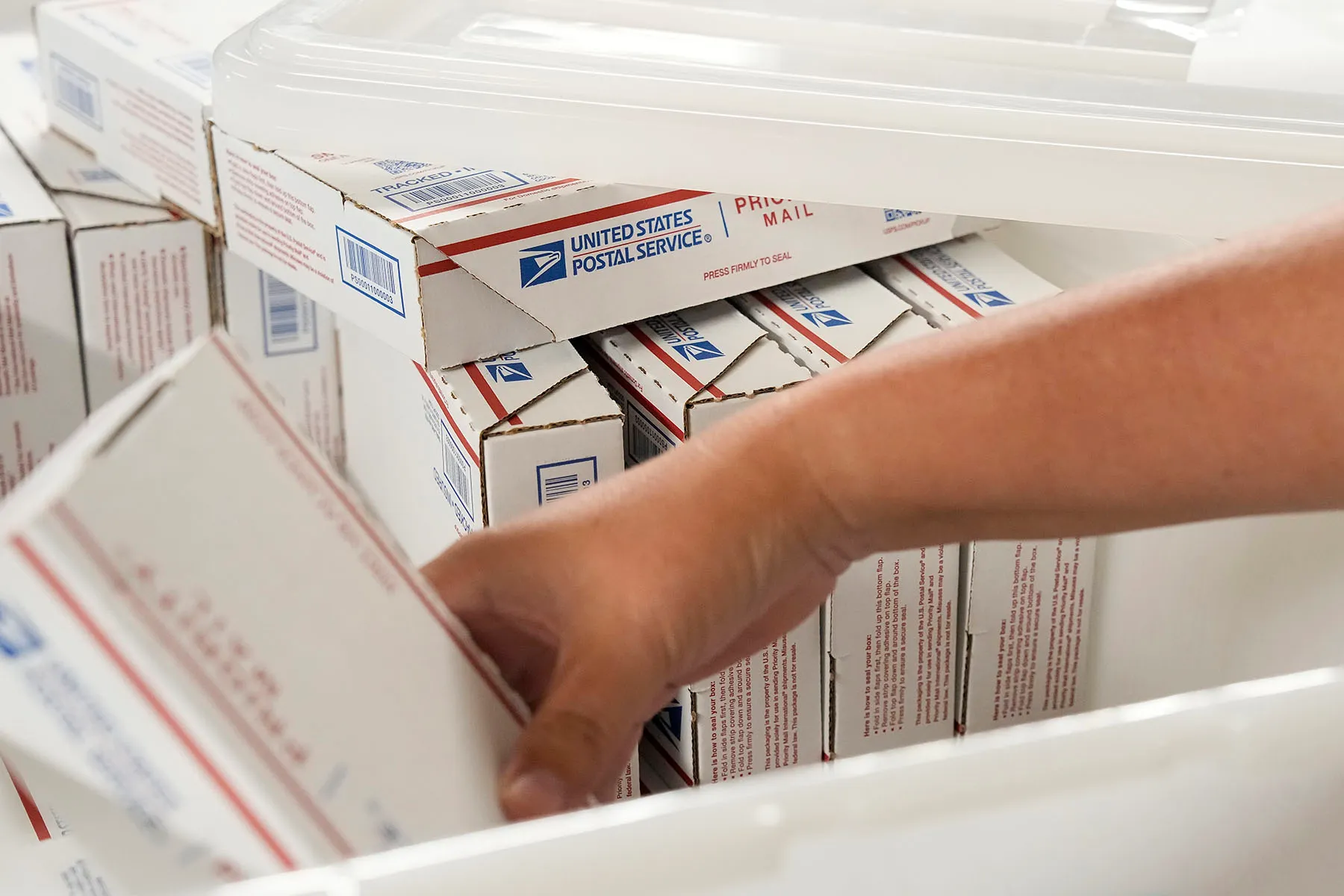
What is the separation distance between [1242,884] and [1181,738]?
5 cm

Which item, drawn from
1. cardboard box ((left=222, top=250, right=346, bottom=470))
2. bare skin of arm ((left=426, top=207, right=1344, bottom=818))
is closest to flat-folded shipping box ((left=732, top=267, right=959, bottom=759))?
bare skin of arm ((left=426, top=207, right=1344, bottom=818))

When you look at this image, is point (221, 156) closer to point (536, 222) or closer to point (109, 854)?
point (536, 222)

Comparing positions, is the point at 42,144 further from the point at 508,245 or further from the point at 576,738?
the point at 576,738

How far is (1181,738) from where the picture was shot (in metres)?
0.27

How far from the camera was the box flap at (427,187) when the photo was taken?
65 cm

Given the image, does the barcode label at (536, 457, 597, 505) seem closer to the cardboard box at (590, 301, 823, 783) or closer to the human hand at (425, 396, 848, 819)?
the cardboard box at (590, 301, 823, 783)

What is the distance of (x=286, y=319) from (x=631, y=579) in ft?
1.96

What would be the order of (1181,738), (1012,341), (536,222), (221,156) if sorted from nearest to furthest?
(1181,738) → (1012,341) → (536,222) → (221,156)

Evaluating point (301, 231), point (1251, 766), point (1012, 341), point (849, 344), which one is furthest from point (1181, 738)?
point (301, 231)

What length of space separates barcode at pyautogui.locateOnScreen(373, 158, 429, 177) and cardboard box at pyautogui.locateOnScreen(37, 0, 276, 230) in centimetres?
15

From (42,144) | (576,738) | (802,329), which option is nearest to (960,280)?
(802,329)

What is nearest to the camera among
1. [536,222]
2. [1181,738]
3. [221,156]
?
[1181,738]

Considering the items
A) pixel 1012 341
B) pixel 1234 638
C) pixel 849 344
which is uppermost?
pixel 1012 341

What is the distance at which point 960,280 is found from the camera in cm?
78
